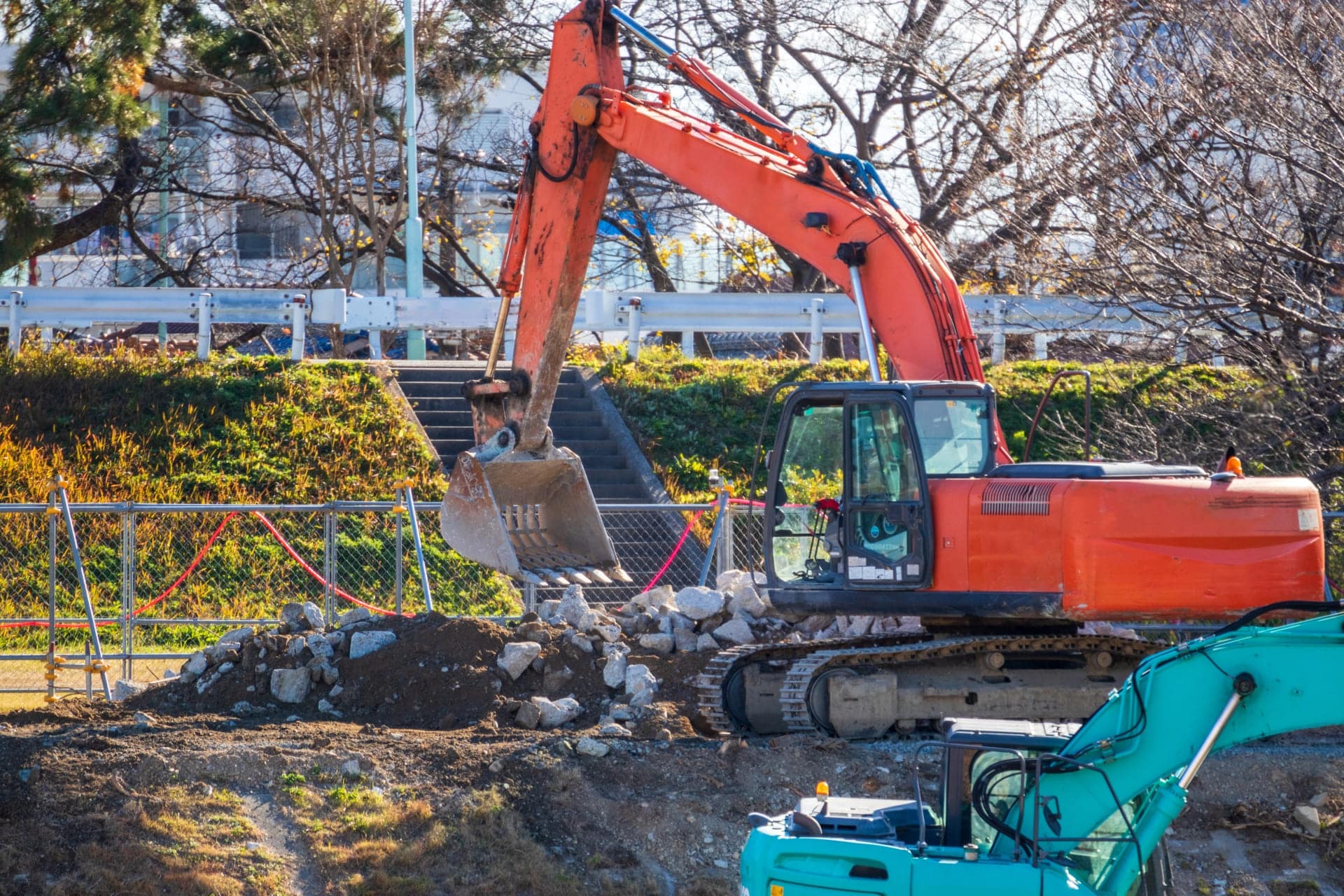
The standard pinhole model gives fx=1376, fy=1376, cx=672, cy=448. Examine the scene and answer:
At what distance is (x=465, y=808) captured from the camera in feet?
24.2

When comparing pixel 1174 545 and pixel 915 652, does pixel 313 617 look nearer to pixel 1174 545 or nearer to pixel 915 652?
pixel 915 652

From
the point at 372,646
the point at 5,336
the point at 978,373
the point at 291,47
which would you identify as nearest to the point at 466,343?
the point at 291,47

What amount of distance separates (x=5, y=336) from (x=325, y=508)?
7.52 meters

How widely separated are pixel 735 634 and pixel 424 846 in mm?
3768

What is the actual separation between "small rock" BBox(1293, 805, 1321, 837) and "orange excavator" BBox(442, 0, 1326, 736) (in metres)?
1.16

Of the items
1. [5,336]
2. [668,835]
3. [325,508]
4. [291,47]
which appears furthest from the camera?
[291,47]

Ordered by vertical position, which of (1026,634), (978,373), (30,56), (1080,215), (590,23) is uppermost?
(30,56)

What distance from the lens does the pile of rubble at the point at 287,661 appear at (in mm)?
9766

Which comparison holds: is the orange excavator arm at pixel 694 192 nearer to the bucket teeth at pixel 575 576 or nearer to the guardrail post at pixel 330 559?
the bucket teeth at pixel 575 576

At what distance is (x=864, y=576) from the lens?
8.13m

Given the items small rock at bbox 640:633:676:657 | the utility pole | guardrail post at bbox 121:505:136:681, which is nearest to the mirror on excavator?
small rock at bbox 640:633:676:657

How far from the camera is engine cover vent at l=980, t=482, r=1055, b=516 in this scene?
7789 mm

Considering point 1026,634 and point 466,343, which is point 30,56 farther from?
point 1026,634

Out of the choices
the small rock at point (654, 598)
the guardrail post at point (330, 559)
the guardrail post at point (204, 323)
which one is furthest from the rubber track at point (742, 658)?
the guardrail post at point (204, 323)
